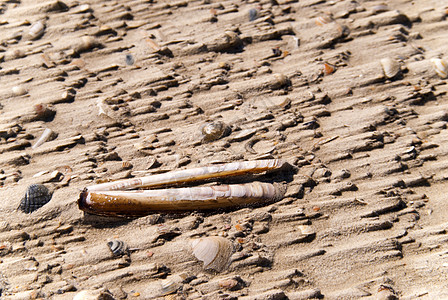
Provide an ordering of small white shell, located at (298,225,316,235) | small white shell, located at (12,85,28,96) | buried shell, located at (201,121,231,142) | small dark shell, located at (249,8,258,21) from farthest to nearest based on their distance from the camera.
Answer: small dark shell, located at (249,8,258,21) → small white shell, located at (12,85,28,96) → buried shell, located at (201,121,231,142) → small white shell, located at (298,225,316,235)

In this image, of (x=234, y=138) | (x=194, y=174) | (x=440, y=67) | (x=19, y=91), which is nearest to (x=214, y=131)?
(x=234, y=138)

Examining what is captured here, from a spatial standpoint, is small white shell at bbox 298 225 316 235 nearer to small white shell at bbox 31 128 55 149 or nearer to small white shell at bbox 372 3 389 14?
small white shell at bbox 31 128 55 149

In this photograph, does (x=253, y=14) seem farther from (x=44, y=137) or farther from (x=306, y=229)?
(x=306, y=229)

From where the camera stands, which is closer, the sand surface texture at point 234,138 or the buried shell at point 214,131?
the sand surface texture at point 234,138

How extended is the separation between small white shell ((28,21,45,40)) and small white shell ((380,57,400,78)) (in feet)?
9.30

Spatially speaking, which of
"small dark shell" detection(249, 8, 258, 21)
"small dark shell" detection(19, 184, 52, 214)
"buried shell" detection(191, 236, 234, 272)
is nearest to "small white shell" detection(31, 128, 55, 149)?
"small dark shell" detection(19, 184, 52, 214)

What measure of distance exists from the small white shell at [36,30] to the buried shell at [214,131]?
179cm

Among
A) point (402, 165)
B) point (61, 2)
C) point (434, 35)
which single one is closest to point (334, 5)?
point (434, 35)

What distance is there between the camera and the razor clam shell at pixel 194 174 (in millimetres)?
2807

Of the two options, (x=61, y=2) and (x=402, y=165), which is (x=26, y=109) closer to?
(x=61, y=2)

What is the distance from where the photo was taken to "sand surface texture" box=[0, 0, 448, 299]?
248 centimetres

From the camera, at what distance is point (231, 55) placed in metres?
3.80

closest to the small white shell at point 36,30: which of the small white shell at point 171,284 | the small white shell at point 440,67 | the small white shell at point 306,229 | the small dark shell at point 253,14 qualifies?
the small dark shell at point 253,14

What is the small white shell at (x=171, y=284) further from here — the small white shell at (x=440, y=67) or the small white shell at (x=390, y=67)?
the small white shell at (x=440, y=67)
